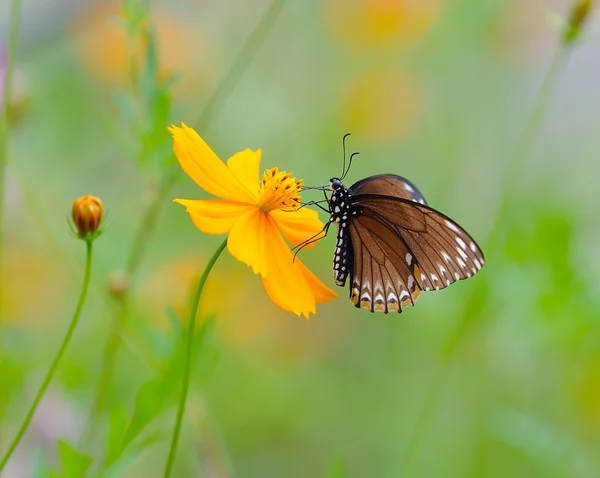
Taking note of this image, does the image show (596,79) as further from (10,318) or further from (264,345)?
(10,318)

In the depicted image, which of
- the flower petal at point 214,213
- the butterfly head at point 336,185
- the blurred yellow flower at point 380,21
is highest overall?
the blurred yellow flower at point 380,21

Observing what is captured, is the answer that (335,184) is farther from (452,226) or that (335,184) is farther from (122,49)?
(122,49)

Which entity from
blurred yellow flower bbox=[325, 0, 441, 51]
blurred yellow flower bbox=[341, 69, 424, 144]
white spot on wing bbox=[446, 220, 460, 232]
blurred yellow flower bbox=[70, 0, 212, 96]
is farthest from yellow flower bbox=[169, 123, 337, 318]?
blurred yellow flower bbox=[325, 0, 441, 51]

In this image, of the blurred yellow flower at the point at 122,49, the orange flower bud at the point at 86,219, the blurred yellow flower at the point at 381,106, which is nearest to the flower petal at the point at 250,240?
the orange flower bud at the point at 86,219

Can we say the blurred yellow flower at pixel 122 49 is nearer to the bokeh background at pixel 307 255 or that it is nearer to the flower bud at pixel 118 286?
the bokeh background at pixel 307 255

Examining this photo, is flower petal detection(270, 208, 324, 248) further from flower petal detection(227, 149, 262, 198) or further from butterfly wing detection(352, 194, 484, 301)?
butterfly wing detection(352, 194, 484, 301)

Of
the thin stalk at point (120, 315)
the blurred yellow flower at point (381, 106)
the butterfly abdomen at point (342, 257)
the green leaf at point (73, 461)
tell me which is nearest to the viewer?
the green leaf at point (73, 461)

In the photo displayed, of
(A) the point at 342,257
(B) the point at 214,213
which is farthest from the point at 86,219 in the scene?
(A) the point at 342,257

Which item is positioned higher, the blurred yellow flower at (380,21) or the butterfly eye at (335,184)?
the blurred yellow flower at (380,21)
